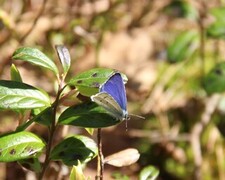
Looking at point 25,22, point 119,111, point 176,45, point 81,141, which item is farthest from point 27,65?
point 119,111

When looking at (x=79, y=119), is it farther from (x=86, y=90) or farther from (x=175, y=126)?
(x=175, y=126)

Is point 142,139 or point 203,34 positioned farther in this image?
point 142,139

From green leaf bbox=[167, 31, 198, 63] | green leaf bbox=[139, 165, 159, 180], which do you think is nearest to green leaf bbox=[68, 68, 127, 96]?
green leaf bbox=[139, 165, 159, 180]

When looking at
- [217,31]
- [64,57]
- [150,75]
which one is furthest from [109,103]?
[150,75]

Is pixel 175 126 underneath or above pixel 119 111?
underneath

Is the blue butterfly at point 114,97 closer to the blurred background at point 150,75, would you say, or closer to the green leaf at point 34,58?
the green leaf at point 34,58

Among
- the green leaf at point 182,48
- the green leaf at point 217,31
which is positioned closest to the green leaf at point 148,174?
the green leaf at point 217,31

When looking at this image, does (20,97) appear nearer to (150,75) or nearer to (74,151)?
(74,151)
